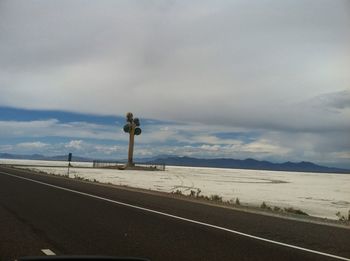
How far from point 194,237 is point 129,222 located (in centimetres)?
286

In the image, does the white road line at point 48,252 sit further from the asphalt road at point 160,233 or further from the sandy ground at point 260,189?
the sandy ground at point 260,189

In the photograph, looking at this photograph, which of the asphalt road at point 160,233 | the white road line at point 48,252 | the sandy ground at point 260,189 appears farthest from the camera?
the sandy ground at point 260,189

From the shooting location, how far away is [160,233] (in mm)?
12305

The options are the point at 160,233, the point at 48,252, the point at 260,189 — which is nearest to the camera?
the point at 48,252

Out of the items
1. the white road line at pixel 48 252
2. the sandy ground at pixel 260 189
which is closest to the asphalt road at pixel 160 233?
the white road line at pixel 48 252

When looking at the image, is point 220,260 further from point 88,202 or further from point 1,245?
point 88,202

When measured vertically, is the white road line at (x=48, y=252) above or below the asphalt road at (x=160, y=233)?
below

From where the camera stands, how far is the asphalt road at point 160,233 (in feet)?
32.6

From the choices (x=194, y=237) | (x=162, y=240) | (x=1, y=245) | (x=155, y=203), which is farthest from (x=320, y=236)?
(x=155, y=203)

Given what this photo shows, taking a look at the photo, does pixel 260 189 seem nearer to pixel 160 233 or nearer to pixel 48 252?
pixel 160 233

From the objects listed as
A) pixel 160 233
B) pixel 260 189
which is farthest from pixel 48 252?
pixel 260 189

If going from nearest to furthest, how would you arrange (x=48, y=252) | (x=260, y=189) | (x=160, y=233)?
1. (x=48, y=252)
2. (x=160, y=233)
3. (x=260, y=189)

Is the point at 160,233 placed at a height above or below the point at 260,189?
below

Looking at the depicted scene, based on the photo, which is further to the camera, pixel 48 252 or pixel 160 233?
pixel 160 233
